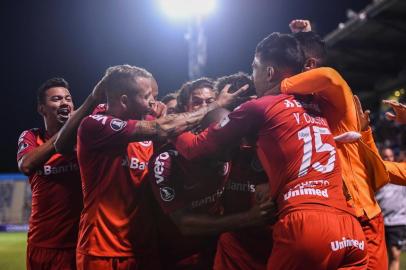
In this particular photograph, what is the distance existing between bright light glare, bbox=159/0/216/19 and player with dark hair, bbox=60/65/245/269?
563 inches

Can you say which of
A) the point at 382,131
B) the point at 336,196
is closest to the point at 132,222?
the point at 336,196

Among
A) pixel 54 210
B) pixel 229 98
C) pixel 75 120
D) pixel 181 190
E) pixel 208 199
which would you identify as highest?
pixel 229 98

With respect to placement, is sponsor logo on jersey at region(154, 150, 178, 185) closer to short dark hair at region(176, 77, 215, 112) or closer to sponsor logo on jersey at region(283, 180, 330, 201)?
sponsor logo on jersey at region(283, 180, 330, 201)

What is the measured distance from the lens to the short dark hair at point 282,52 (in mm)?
3141

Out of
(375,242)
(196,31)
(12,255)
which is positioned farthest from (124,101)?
(196,31)

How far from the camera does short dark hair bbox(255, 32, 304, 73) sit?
10.3ft

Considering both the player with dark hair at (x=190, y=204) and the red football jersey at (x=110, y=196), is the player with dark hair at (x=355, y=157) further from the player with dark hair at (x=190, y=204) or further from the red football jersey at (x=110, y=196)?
the red football jersey at (x=110, y=196)

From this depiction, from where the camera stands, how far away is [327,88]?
3.13 m

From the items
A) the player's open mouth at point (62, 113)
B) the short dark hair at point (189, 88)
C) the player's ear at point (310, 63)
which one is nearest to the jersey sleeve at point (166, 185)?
the player's ear at point (310, 63)

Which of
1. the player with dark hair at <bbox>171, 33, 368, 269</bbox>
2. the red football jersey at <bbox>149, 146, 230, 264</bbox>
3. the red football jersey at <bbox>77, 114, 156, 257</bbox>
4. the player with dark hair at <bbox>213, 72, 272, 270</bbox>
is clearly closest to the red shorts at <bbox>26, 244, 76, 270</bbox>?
the red football jersey at <bbox>77, 114, 156, 257</bbox>

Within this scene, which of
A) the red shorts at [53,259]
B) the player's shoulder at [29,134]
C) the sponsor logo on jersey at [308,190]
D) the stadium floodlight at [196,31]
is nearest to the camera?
the sponsor logo on jersey at [308,190]

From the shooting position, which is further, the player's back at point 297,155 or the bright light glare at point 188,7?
the bright light glare at point 188,7

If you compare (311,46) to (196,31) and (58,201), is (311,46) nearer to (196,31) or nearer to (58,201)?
(58,201)

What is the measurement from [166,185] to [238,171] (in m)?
0.62
